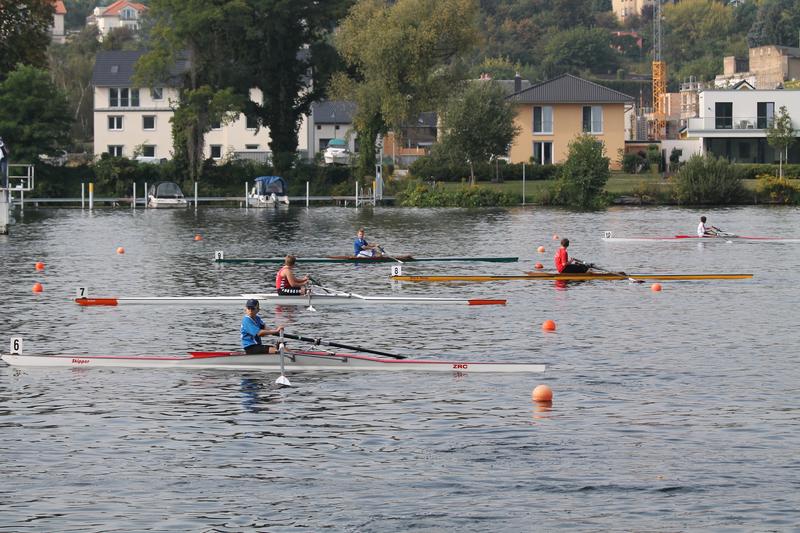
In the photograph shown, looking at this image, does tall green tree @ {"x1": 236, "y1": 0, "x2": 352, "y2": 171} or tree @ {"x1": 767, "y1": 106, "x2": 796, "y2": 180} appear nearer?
tall green tree @ {"x1": 236, "y1": 0, "x2": 352, "y2": 171}

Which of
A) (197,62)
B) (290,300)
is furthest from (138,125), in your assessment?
(290,300)

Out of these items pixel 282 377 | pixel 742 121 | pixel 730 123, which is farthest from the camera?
pixel 730 123

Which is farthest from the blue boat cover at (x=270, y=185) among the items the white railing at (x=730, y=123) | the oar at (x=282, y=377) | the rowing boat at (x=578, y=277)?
the oar at (x=282, y=377)

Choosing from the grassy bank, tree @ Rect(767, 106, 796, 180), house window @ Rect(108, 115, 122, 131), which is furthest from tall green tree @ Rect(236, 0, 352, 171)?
tree @ Rect(767, 106, 796, 180)

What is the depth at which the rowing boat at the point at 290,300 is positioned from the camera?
3853 centimetres

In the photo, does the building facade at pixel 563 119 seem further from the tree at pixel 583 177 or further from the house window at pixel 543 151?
the tree at pixel 583 177

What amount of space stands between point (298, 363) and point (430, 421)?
4.88 metres

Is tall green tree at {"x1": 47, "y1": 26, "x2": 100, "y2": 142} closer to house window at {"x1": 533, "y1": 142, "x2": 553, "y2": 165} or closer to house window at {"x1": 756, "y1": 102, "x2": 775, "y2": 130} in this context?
house window at {"x1": 533, "y1": 142, "x2": 553, "y2": 165}

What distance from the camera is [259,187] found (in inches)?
3883

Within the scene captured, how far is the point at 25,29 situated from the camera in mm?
94562

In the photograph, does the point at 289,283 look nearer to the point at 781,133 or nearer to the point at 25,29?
the point at 25,29

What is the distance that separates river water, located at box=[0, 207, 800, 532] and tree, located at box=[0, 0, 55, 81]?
53370 millimetres

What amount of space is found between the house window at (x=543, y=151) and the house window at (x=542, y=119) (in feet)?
3.85

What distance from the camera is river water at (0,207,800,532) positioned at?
62.3 ft
